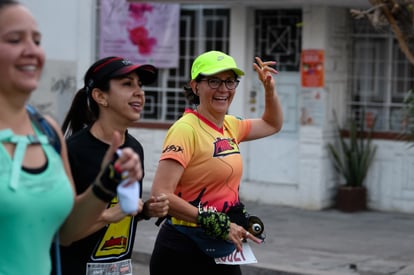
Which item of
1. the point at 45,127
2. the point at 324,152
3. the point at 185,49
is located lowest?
the point at 324,152

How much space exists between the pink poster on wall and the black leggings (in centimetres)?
879

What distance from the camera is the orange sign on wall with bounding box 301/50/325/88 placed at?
12719mm

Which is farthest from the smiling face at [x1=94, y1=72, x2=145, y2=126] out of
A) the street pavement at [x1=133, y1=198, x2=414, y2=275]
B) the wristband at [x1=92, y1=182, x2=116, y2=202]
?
the street pavement at [x1=133, y1=198, x2=414, y2=275]

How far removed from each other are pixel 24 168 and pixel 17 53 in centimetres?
37

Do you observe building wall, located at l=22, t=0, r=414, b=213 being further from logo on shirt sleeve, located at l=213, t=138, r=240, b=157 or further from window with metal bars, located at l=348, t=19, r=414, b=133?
logo on shirt sleeve, located at l=213, t=138, r=240, b=157

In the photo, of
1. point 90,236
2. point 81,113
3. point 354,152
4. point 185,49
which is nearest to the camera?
point 90,236

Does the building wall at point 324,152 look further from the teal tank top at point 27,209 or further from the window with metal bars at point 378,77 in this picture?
the teal tank top at point 27,209

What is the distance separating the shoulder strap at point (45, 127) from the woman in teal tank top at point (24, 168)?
0.18ft

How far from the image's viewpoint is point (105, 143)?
4.54 meters

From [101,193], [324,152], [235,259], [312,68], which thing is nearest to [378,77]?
[312,68]

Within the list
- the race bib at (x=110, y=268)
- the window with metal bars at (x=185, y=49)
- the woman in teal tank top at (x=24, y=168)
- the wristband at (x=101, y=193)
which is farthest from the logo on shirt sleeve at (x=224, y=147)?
the window with metal bars at (x=185, y=49)

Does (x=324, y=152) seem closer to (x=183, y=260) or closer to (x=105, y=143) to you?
(x=183, y=260)

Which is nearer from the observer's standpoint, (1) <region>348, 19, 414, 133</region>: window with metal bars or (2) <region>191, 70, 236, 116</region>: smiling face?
(2) <region>191, 70, 236, 116</region>: smiling face

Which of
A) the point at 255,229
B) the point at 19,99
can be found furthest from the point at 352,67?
the point at 19,99
